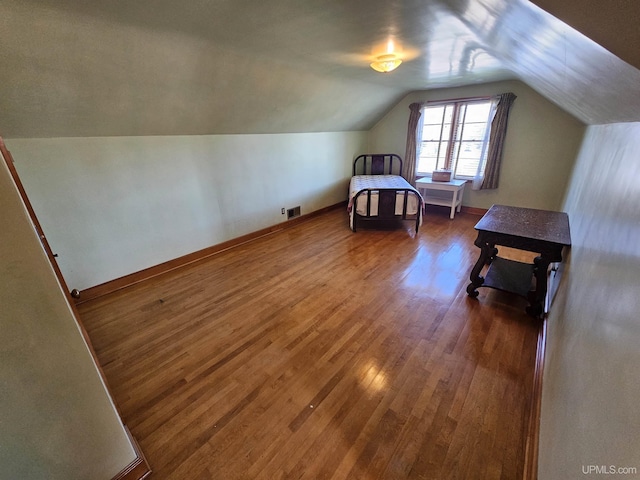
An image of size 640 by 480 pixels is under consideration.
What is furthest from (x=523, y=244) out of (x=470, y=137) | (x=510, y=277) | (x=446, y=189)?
(x=470, y=137)

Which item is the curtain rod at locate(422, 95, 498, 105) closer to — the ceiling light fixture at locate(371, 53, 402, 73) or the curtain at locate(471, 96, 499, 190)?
the curtain at locate(471, 96, 499, 190)

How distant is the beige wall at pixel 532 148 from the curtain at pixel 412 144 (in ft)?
0.88

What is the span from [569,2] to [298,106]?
3232 millimetres

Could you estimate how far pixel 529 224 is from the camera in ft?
7.17

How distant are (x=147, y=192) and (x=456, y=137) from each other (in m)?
4.68

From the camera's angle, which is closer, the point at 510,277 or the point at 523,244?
the point at 523,244

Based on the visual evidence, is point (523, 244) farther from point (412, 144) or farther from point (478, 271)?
point (412, 144)

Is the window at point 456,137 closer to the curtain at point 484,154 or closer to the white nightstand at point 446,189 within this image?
the curtain at point 484,154

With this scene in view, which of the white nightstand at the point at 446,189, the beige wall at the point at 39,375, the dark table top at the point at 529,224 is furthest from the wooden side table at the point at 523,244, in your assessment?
the beige wall at the point at 39,375

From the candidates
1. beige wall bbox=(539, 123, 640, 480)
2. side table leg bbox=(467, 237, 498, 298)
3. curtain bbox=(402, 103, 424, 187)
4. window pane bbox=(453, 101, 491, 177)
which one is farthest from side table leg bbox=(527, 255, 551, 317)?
curtain bbox=(402, 103, 424, 187)

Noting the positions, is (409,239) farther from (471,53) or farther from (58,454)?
(58,454)

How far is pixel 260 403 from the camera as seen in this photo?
1540 mm

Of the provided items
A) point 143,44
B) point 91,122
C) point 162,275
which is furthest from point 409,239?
point 91,122

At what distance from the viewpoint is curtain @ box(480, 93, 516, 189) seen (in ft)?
13.0
